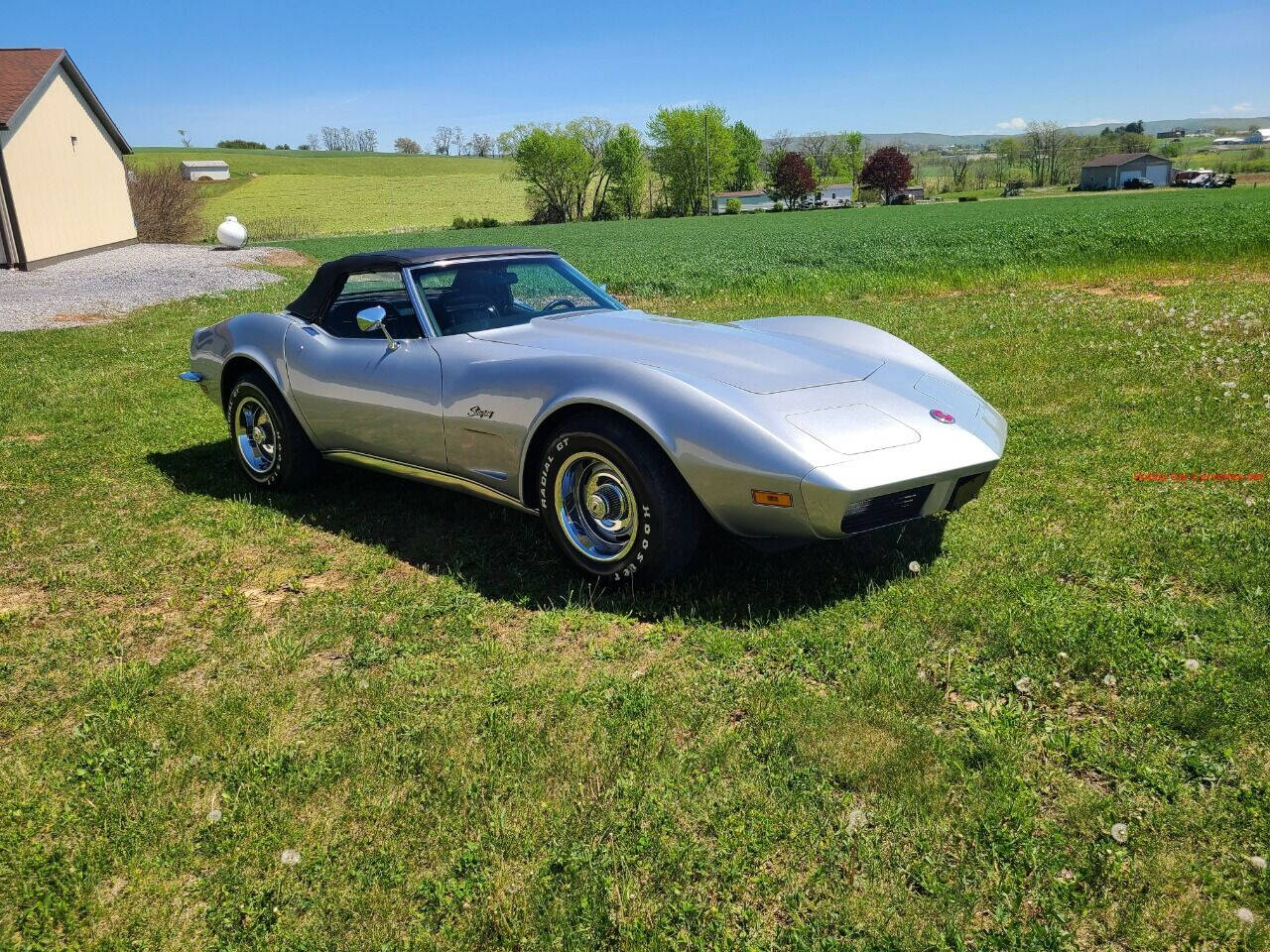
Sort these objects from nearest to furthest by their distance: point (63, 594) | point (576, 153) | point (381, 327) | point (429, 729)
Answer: point (429, 729) < point (63, 594) < point (381, 327) < point (576, 153)

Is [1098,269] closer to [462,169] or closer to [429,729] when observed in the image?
[429,729]

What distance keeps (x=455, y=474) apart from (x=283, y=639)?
3.73 ft

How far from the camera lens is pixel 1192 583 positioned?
3812 millimetres

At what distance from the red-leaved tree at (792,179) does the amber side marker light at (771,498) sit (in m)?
108

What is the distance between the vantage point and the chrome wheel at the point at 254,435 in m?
5.66

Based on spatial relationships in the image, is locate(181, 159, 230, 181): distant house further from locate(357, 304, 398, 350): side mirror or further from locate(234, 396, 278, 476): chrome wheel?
locate(357, 304, 398, 350): side mirror

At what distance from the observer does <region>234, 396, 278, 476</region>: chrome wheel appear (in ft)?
18.6

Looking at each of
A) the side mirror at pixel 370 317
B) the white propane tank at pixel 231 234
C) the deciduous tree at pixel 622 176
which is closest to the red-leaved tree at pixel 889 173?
the deciduous tree at pixel 622 176

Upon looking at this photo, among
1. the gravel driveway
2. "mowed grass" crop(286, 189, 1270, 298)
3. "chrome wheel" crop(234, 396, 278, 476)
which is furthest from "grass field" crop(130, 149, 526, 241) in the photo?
"chrome wheel" crop(234, 396, 278, 476)

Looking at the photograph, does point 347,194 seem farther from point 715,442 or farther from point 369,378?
point 715,442

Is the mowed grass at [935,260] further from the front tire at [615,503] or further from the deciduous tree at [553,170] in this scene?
the deciduous tree at [553,170]

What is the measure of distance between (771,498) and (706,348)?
1.04m

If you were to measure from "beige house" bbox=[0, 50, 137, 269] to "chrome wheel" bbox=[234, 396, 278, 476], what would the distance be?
2170 cm

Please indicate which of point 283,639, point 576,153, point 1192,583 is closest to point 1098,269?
point 1192,583
